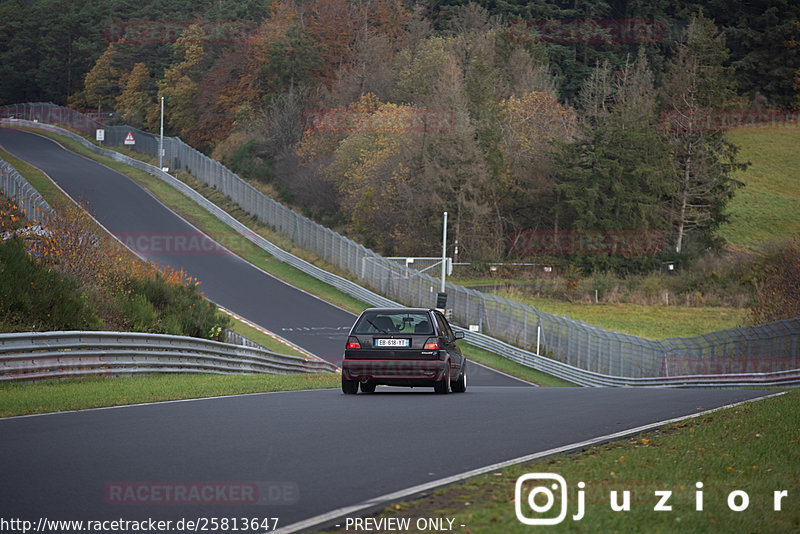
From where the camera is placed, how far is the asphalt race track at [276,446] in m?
7.27

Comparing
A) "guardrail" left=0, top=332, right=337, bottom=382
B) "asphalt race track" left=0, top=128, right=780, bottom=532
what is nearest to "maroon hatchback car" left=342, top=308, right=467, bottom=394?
"asphalt race track" left=0, top=128, right=780, bottom=532

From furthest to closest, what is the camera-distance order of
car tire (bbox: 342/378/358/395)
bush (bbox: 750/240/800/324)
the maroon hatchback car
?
bush (bbox: 750/240/800/324), car tire (bbox: 342/378/358/395), the maroon hatchback car

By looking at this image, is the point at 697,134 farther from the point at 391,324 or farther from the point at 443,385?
the point at 391,324

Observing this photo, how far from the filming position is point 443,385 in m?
17.6

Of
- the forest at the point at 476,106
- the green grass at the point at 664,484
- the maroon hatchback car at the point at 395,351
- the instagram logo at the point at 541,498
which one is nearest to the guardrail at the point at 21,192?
the forest at the point at 476,106

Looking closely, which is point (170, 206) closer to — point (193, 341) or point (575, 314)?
point (575, 314)

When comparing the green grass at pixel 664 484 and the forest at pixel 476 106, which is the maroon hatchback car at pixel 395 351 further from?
the forest at pixel 476 106

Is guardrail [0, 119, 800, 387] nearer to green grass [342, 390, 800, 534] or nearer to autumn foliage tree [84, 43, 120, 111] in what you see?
green grass [342, 390, 800, 534]

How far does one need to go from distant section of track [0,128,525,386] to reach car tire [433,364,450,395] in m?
17.5

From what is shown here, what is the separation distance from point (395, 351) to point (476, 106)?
71.5 meters

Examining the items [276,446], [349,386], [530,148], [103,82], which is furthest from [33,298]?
[103,82]

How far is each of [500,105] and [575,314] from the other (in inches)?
1427

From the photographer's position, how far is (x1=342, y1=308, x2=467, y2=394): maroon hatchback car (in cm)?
1684

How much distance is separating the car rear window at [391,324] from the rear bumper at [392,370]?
54 cm
